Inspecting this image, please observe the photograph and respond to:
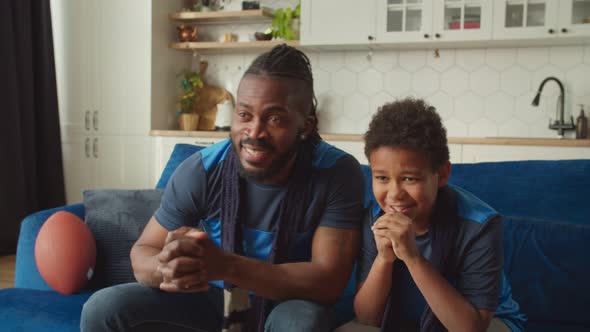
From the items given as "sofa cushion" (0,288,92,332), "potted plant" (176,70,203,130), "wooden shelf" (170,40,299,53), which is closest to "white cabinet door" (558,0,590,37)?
"wooden shelf" (170,40,299,53)

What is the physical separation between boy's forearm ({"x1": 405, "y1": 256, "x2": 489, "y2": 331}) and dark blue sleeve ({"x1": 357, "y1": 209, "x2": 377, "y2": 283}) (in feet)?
0.61

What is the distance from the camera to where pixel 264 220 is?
1.52m

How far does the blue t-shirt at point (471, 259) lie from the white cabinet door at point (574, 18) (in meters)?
2.52

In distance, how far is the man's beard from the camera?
4.71 ft

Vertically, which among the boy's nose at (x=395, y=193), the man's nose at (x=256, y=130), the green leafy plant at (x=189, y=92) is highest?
the green leafy plant at (x=189, y=92)

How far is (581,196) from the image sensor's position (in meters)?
1.81

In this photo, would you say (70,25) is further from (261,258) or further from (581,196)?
(581,196)

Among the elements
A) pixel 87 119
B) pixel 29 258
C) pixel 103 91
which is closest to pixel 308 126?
pixel 29 258

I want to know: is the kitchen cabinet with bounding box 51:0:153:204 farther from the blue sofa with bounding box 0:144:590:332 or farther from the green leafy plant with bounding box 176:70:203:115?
the blue sofa with bounding box 0:144:590:332

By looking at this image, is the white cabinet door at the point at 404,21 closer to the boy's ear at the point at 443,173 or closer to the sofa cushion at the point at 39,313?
the boy's ear at the point at 443,173

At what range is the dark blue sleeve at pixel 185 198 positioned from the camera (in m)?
1.57

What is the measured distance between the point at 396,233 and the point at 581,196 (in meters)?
0.88

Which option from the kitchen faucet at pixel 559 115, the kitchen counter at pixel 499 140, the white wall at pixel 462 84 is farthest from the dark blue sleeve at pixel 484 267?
the white wall at pixel 462 84

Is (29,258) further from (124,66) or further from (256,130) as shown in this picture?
(124,66)
